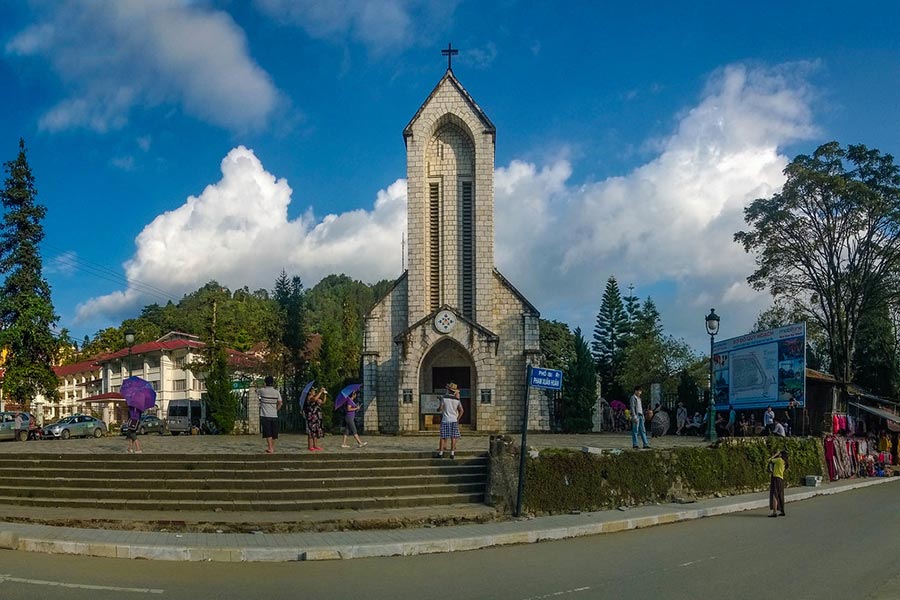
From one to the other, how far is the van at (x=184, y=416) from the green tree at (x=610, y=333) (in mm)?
38556

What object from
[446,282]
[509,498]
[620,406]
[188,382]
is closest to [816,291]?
[620,406]

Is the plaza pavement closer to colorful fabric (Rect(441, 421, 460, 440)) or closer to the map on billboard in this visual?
colorful fabric (Rect(441, 421, 460, 440))

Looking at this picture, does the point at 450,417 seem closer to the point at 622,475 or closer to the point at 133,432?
the point at 622,475

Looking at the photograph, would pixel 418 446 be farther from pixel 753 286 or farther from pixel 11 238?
pixel 11 238

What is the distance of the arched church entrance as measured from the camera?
31.0 meters

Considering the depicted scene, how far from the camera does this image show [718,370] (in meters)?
29.6

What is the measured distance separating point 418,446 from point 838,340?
28022 millimetres

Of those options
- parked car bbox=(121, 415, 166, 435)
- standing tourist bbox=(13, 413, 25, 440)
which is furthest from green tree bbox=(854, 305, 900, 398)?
standing tourist bbox=(13, 413, 25, 440)

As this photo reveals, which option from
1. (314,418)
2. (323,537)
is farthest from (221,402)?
(323,537)

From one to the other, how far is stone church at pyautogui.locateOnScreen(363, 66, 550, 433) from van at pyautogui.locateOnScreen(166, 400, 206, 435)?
1023 cm

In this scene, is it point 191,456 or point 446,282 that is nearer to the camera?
point 191,456

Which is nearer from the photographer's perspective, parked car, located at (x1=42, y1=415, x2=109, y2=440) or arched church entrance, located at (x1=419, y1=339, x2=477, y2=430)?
arched church entrance, located at (x1=419, y1=339, x2=477, y2=430)

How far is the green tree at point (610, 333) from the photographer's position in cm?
7075

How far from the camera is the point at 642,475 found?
16.7 m
